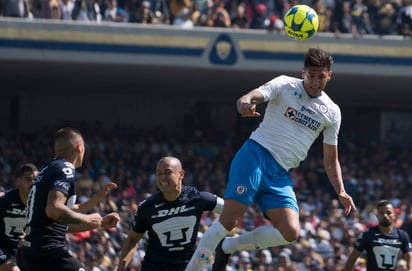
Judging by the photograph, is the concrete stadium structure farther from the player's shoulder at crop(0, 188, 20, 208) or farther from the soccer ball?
the player's shoulder at crop(0, 188, 20, 208)

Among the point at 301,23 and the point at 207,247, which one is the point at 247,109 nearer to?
the point at 207,247

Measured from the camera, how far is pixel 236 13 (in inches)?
998

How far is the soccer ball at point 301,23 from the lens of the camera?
1267 centimetres

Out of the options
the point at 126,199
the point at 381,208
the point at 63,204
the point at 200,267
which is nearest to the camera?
the point at 63,204

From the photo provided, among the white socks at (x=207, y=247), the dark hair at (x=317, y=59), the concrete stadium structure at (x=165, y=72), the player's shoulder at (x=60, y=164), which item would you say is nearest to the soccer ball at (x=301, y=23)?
the dark hair at (x=317, y=59)

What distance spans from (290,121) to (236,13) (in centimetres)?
1573

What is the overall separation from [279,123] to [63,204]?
2.22m

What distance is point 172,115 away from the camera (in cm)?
3170

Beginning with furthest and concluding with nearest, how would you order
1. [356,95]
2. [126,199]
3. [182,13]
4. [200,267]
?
[356,95] → [182,13] → [126,199] → [200,267]

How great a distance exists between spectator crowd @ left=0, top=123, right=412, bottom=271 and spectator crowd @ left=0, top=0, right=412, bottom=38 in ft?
10.9

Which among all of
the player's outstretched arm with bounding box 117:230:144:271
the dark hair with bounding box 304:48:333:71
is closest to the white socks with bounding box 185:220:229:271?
the player's outstretched arm with bounding box 117:230:144:271

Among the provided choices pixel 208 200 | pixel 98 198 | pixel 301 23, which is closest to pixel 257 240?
pixel 208 200

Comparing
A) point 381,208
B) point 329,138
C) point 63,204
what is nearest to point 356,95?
point 381,208

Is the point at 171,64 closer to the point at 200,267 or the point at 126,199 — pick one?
the point at 126,199
